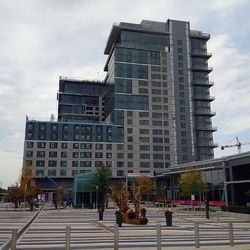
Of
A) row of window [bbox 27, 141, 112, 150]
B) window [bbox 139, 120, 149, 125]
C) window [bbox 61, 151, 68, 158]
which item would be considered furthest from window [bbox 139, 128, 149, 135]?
window [bbox 61, 151, 68, 158]

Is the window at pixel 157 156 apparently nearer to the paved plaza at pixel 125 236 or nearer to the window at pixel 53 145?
the window at pixel 53 145

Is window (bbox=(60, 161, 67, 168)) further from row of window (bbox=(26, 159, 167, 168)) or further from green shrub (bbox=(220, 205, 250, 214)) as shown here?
green shrub (bbox=(220, 205, 250, 214))

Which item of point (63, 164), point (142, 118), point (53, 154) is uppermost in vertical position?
point (142, 118)

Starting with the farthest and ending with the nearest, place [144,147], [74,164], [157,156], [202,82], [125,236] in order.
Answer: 1. [202,82]
2. [157,156]
3. [144,147]
4. [74,164]
5. [125,236]

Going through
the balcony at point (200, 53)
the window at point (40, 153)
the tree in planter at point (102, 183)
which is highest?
the balcony at point (200, 53)

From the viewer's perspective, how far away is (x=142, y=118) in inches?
4897

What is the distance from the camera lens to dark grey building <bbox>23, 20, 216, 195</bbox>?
4582 inches

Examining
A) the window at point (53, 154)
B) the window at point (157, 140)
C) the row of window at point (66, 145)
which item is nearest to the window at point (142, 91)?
the window at point (157, 140)

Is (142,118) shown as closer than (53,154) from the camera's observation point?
No

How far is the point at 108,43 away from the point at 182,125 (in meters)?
41.8

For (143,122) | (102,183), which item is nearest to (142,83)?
(143,122)

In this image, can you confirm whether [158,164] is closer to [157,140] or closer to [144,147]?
[144,147]

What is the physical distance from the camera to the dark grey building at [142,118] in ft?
382

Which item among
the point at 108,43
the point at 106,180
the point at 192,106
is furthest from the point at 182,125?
the point at 106,180
